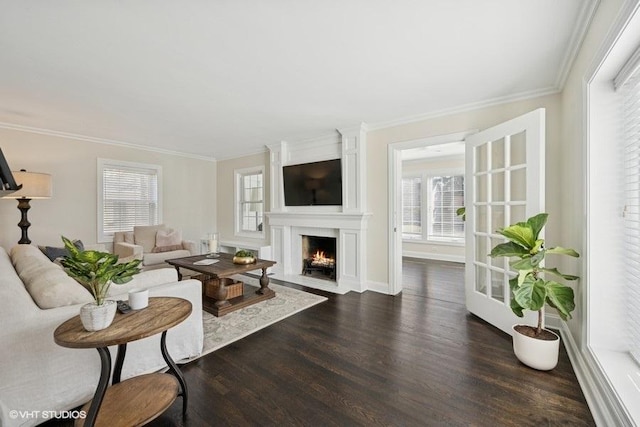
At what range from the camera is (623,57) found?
153 centimetres

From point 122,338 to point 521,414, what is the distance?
220 cm

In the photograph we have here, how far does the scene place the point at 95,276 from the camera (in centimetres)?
138

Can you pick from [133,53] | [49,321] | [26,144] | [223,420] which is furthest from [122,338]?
[26,144]

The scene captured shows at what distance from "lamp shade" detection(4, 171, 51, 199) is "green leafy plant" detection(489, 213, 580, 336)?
5.25 meters

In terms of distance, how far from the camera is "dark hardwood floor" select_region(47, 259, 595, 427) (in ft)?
5.20

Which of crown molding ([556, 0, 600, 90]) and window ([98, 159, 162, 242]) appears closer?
crown molding ([556, 0, 600, 90])

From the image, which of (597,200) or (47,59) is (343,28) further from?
(47,59)

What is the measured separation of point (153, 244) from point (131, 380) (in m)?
3.59

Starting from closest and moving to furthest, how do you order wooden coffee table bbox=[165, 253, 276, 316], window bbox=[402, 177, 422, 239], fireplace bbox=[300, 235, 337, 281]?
wooden coffee table bbox=[165, 253, 276, 316]
fireplace bbox=[300, 235, 337, 281]
window bbox=[402, 177, 422, 239]

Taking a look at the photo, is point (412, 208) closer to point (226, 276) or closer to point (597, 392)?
point (226, 276)

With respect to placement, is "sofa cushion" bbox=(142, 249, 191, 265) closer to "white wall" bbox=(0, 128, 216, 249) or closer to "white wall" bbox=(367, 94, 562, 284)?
"white wall" bbox=(0, 128, 216, 249)

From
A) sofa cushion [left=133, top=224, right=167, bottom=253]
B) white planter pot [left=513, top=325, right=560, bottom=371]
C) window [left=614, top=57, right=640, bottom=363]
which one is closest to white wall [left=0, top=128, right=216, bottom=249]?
sofa cushion [left=133, top=224, right=167, bottom=253]

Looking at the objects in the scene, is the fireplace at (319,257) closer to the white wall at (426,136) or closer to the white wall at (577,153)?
the white wall at (426,136)

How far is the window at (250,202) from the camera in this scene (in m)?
5.68
